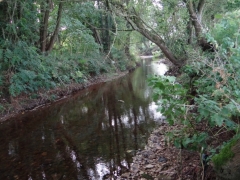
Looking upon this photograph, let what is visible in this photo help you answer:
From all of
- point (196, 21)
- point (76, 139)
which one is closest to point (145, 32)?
point (196, 21)

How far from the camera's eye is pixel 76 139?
6469mm

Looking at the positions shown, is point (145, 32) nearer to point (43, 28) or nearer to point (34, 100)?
point (34, 100)

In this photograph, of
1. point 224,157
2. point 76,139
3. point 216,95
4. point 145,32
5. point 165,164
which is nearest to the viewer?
point 224,157

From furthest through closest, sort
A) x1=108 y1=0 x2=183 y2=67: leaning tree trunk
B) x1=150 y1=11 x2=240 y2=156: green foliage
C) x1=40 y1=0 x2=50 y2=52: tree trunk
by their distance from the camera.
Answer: x1=40 y1=0 x2=50 y2=52: tree trunk
x1=108 y1=0 x2=183 y2=67: leaning tree trunk
x1=150 y1=11 x2=240 y2=156: green foliage

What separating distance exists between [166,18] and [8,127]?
822cm

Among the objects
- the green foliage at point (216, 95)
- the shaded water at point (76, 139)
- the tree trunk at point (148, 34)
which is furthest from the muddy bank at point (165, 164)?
the tree trunk at point (148, 34)

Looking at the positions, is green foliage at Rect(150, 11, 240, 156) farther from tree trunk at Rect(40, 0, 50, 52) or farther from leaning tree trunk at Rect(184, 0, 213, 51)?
tree trunk at Rect(40, 0, 50, 52)

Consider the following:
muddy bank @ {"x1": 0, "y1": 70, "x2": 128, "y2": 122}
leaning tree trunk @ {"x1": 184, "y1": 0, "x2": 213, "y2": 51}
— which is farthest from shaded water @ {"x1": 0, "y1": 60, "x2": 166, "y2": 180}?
leaning tree trunk @ {"x1": 184, "y1": 0, "x2": 213, "y2": 51}

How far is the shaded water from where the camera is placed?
4863 mm

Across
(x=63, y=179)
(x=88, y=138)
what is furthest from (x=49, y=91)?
(x=63, y=179)

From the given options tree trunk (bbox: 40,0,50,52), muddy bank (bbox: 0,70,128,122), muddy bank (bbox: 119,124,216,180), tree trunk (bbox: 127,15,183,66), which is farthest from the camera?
tree trunk (bbox: 40,0,50,52)

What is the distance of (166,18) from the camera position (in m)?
10.8

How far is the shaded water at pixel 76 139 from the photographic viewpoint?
16.0 ft

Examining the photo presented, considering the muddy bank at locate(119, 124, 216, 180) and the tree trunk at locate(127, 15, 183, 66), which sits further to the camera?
the tree trunk at locate(127, 15, 183, 66)
